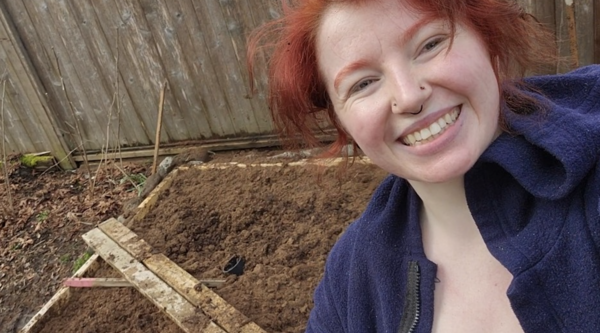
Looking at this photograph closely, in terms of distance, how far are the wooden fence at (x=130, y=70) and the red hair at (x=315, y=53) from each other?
2.60m

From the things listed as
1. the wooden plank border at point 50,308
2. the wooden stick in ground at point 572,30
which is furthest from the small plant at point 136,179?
the wooden stick in ground at point 572,30

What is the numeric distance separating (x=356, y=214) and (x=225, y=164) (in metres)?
1.37

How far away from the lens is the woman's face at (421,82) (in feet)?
3.12

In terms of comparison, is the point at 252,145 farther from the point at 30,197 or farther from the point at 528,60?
the point at 528,60

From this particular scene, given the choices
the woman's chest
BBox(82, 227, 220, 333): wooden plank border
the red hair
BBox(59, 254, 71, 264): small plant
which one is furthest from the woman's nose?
BBox(59, 254, 71, 264): small plant

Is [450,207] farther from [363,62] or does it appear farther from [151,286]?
[151,286]

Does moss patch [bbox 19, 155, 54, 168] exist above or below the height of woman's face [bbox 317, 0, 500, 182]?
below

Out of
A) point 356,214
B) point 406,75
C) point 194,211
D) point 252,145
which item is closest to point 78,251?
Answer: point 194,211

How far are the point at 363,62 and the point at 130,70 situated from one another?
393cm

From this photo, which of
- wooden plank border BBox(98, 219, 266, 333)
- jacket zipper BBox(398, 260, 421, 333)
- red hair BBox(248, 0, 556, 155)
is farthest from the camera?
wooden plank border BBox(98, 219, 266, 333)

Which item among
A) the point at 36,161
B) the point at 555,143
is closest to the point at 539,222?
the point at 555,143

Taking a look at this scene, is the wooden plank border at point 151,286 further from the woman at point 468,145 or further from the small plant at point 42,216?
the woman at point 468,145

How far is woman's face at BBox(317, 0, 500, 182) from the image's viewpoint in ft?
3.12

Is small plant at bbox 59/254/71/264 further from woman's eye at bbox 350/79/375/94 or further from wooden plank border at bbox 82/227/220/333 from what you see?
woman's eye at bbox 350/79/375/94
